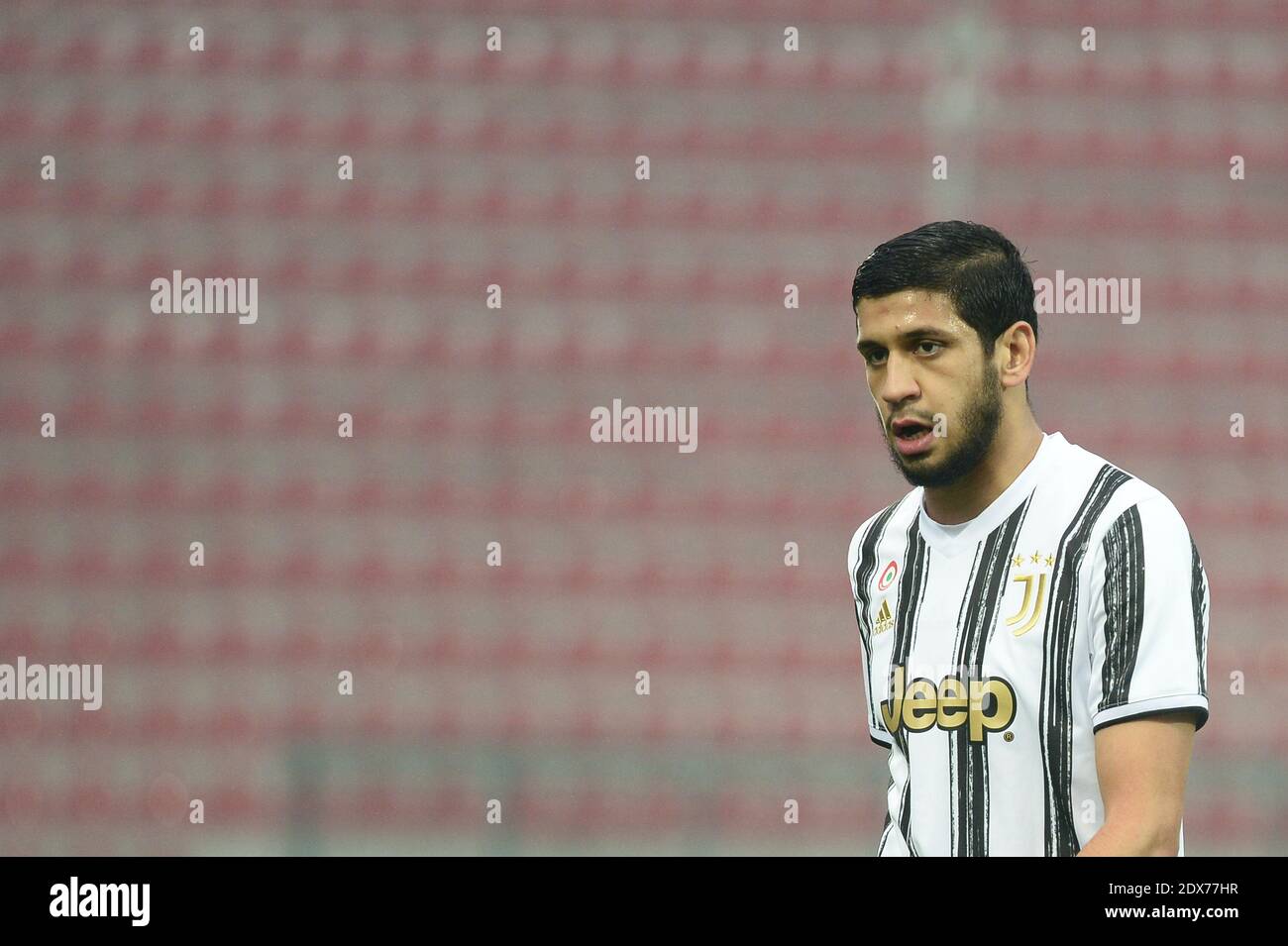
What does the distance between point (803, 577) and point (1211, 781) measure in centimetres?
176

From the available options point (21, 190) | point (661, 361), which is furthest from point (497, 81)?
point (21, 190)

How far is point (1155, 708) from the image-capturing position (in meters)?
1.67

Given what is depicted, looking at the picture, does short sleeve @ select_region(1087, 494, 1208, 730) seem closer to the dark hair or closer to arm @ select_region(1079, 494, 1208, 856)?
arm @ select_region(1079, 494, 1208, 856)

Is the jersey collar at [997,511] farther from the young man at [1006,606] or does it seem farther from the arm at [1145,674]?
the arm at [1145,674]

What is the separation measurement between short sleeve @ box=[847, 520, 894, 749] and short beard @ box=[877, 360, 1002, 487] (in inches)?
11.0

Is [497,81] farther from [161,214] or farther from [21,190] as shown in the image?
[21,190]

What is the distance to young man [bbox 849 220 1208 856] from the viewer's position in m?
1.71

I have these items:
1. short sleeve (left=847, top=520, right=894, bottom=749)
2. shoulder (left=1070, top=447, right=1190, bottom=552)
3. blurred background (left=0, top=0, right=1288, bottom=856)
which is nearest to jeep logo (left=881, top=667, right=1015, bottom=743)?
short sleeve (left=847, top=520, right=894, bottom=749)

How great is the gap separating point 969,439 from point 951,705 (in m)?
0.37

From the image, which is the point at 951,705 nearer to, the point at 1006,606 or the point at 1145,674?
the point at 1006,606

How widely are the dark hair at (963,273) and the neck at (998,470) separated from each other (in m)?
0.13

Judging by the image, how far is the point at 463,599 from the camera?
18.0 ft

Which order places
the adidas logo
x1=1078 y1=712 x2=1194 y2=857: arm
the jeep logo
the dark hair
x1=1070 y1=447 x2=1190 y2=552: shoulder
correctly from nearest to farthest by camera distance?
1. x1=1078 y1=712 x2=1194 y2=857: arm
2. x1=1070 y1=447 x2=1190 y2=552: shoulder
3. the jeep logo
4. the dark hair
5. the adidas logo

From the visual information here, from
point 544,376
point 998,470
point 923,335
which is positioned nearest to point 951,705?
point 998,470
